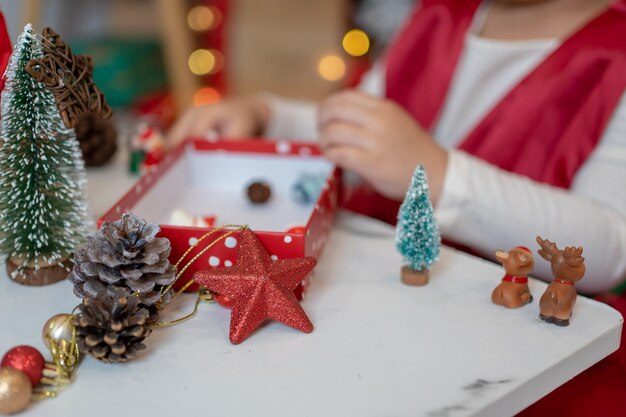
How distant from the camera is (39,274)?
2.10 feet

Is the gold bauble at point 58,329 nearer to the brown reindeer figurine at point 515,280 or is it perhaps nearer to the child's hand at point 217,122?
the brown reindeer figurine at point 515,280

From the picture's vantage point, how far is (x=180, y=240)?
629 mm

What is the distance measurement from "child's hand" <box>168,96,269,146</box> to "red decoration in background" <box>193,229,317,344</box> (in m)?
0.45

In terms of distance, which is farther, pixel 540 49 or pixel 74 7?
pixel 74 7

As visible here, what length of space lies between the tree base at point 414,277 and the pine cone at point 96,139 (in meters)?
0.44

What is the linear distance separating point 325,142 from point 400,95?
0.34 m

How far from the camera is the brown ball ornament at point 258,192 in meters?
0.84

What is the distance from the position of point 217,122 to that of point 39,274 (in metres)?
0.47

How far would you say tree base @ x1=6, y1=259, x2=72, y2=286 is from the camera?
2.10 feet

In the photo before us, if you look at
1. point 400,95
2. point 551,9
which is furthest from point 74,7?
point 551,9

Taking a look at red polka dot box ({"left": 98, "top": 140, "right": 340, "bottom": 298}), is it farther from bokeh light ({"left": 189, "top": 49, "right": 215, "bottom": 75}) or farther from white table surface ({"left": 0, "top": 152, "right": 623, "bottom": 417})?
bokeh light ({"left": 189, "top": 49, "right": 215, "bottom": 75})

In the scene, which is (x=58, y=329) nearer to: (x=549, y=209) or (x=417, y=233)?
(x=417, y=233)

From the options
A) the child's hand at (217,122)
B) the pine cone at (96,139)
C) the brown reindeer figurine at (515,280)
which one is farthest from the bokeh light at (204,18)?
the brown reindeer figurine at (515,280)

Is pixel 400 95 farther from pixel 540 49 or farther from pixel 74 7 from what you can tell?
pixel 74 7
